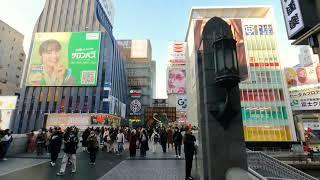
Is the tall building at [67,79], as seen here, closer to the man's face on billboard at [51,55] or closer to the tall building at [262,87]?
the man's face on billboard at [51,55]

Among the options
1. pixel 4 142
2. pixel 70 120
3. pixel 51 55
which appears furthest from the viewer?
pixel 51 55

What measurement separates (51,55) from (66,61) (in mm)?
4668

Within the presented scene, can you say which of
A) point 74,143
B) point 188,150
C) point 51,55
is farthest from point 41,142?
point 51,55

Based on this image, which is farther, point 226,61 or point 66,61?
point 66,61

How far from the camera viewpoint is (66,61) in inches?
2058

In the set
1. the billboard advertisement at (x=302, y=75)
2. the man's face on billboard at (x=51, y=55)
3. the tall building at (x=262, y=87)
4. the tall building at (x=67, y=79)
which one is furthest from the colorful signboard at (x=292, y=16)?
Result: the man's face on billboard at (x=51, y=55)

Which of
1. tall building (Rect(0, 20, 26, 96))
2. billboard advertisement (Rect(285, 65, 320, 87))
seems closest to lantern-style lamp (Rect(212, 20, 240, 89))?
billboard advertisement (Rect(285, 65, 320, 87))

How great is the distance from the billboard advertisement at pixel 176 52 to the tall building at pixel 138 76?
1257 cm

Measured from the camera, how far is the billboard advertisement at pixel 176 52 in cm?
8025

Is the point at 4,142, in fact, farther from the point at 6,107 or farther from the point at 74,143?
the point at 6,107

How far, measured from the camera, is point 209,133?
5.09 m

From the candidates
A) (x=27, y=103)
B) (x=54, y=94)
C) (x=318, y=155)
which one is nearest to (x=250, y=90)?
(x=318, y=155)

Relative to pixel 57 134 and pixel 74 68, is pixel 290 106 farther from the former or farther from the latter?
pixel 74 68

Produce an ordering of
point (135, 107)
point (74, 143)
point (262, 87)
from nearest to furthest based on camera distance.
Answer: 1. point (74, 143)
2. point (262, 87)
3. point (135, 107)
